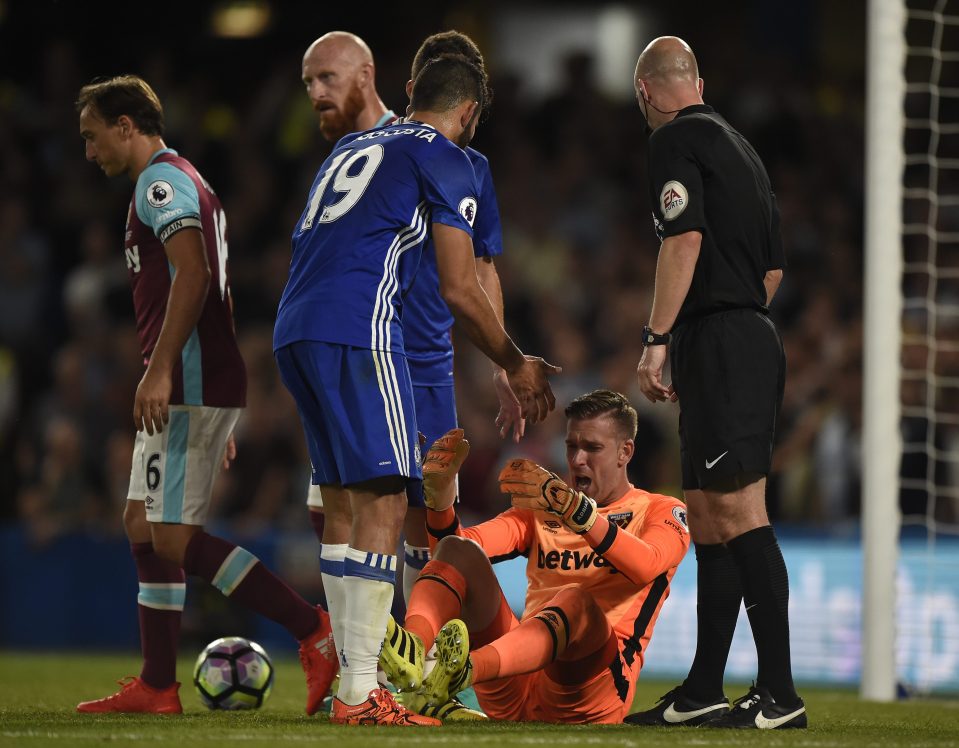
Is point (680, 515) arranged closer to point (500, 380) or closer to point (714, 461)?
point (714, 461)

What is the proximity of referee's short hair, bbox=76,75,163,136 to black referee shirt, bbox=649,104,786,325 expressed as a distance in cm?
206

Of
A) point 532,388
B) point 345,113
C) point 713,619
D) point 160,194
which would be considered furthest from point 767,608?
point 345,113

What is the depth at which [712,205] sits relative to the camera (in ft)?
15.6

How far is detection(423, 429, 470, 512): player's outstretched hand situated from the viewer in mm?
4867

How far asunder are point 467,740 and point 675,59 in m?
2.37

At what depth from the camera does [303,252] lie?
4.70 m

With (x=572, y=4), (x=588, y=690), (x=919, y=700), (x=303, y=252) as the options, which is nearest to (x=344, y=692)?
(x=588, y=690)

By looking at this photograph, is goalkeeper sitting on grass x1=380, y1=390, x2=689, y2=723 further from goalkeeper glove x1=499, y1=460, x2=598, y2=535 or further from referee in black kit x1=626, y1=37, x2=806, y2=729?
referee in black kit x1=626, y1=37, x2=806, y2=729

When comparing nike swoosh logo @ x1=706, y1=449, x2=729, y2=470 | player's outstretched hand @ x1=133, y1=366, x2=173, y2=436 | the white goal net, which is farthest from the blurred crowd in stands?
player's outstretched hand @ x1=133, y1=366, x2=173, y2=436

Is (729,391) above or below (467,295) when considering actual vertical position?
below

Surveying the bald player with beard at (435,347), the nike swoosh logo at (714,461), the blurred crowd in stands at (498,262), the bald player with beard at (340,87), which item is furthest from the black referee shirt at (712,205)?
the blurred crowd in stands at (498,262)

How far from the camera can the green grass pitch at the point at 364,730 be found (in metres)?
4.03

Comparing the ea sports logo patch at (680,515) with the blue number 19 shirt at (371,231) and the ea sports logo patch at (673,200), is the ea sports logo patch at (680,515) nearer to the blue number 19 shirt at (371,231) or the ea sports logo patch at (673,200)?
the ea sports logo patch at (673,200)

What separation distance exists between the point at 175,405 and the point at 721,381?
2085 mm
